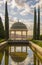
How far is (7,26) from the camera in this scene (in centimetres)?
3947

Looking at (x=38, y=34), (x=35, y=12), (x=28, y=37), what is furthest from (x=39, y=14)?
(x=28, y=37)

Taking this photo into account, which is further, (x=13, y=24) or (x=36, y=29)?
(x=13, y=24)

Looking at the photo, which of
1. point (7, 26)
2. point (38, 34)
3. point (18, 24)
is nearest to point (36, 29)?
point (38, 34)

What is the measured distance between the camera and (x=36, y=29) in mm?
39250

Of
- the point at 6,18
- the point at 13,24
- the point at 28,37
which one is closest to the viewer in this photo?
the point at 6,18

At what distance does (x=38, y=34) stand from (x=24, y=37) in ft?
20.3

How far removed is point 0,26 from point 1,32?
1.10m

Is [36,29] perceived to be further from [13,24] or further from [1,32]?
[13,24]

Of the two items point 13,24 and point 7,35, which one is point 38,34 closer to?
point 7,35

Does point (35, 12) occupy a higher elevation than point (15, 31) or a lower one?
higher

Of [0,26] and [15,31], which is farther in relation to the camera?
[15,31]

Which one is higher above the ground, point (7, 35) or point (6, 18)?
point (6, 18)

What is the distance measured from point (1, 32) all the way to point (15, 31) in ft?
14.8

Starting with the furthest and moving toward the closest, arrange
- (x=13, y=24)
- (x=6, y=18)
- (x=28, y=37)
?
(x=13, y=24)
(x=28, y=37)
(x=6, y=18)
